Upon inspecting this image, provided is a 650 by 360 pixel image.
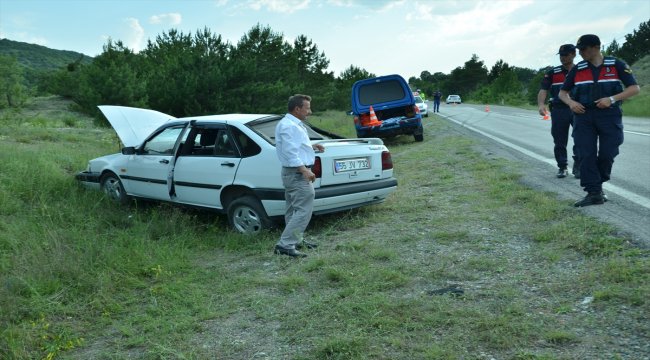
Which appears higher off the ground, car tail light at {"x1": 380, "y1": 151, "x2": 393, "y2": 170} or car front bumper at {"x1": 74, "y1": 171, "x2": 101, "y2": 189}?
car tail light at {"x1": 380, "y1": 151, "x2": 393, "y2": 170}

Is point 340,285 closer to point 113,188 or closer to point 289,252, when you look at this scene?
point 289,252

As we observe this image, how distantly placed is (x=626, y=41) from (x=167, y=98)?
70.2 metres

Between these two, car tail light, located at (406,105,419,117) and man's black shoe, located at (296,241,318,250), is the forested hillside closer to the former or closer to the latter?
car tail light, located at (406,105,419,117)

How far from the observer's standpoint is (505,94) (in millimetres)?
73000

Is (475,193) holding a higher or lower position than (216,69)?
lower

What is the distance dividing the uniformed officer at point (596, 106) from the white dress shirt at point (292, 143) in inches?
113

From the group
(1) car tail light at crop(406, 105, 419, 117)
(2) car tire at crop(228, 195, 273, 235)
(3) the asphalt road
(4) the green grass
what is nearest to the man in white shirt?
(4) the green grass

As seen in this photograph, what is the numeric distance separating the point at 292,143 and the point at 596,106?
3201 millimetres

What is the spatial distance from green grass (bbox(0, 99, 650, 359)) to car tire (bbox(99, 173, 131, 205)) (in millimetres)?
844

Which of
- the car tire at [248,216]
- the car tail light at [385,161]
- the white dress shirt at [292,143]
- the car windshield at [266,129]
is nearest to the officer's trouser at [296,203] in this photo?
the white dress shirt at [292,143]

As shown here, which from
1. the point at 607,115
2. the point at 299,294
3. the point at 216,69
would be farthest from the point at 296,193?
the point at 216,69

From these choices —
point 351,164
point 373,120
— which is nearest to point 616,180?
point 351,164

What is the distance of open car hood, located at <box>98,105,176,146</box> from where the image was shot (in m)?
7.77

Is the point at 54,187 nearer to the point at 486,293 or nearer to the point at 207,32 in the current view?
the point at 486,293
